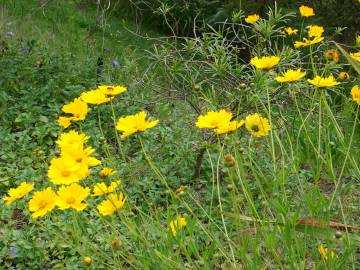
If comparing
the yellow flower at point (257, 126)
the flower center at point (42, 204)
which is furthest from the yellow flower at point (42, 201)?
the yellow flower at point (257, 126)

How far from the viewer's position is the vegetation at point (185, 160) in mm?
1475

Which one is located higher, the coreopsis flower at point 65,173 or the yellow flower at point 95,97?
the yellow flower at point 95,97

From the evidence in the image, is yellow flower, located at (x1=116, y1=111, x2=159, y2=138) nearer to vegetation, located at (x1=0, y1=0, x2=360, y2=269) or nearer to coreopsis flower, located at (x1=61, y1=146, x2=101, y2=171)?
vegetation, located at (x1=0, y1=0, x2=360, y2=269)

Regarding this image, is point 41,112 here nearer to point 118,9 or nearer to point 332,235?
point 332,235

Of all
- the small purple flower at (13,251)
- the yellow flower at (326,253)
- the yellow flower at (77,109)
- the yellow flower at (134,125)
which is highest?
the yellow flower at (134,125)

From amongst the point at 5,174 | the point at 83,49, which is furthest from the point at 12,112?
the point at 83,49

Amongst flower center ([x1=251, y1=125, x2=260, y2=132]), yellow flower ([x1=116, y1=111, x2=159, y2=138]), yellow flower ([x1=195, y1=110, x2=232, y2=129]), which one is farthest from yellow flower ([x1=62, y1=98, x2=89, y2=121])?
flower center ([x1=251, y1=125, x2=260, y2=132])

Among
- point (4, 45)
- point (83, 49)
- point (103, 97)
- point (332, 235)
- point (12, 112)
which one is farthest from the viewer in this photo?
point (83, 49)

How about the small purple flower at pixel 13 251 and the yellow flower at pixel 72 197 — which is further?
the small purple flower at pixel 13 251

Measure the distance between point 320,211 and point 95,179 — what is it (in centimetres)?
146

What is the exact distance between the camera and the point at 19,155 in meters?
3.12

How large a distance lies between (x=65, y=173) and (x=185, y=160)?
1505mm

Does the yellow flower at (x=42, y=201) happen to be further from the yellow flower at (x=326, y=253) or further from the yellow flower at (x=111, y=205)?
the yellow flower at (x=326, y=253)

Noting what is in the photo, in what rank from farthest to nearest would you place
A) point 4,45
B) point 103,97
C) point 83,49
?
point 83,49 < point 4,45 < point 103,97
